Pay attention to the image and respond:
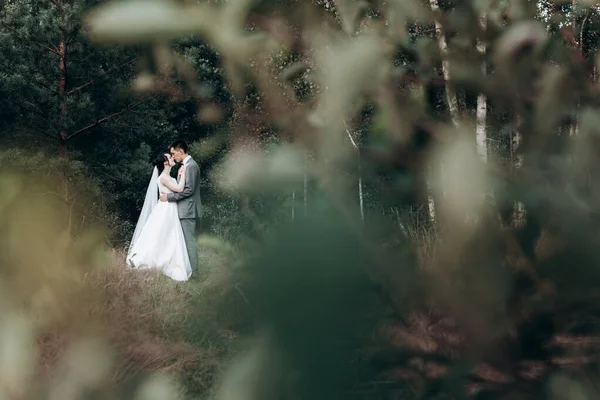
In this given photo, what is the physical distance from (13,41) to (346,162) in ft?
34.0

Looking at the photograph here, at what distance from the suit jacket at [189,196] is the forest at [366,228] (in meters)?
5.57

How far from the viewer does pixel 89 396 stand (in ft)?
1.32

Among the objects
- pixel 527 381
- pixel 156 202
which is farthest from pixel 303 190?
pixel 156 202

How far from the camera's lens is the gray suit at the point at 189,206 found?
6.11 m

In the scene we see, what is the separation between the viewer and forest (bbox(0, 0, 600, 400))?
38 centimetres

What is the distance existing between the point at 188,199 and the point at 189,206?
61mm

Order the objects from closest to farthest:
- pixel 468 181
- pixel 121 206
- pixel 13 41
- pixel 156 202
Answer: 1. pixel 468 181
2. pixel 156 202
3. pixel 13 41
4. pixel 121 206

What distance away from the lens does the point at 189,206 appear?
20.8ft

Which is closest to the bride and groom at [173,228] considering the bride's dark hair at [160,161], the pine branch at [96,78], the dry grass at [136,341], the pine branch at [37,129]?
the bride's dark hair at [160,161]

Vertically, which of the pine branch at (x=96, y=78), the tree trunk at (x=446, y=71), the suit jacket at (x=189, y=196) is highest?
the pine branch at (x=96, y=78)

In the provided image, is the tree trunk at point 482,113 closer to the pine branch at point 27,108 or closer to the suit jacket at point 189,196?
the suit jacket at point 189,196

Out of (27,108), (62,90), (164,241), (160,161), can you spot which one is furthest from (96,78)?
(164,241)

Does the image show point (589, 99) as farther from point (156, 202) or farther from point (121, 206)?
point (121, 206)

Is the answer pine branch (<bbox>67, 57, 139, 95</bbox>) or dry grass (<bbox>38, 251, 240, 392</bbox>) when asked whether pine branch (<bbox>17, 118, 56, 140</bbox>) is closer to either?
pine branch (<bbox>67, 57, 139, 95</bbox>)
